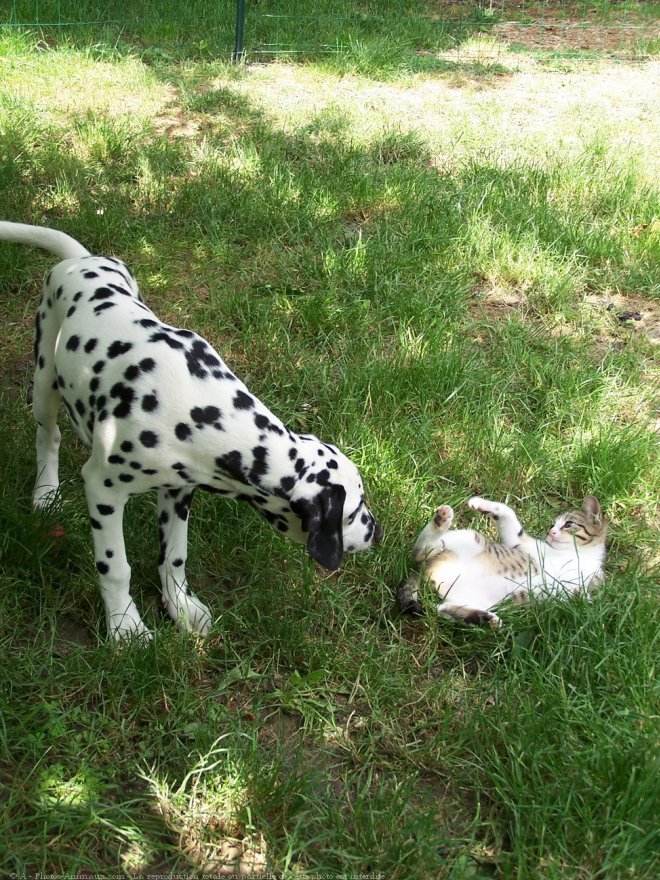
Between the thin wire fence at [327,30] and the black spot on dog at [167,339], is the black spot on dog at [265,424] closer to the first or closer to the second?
the black spot on dog at [167,339]

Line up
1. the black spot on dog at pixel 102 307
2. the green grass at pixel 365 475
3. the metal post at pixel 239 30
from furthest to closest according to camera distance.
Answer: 1. the metal post at pixel 239 30
2. the black spot on dog at pixel 102 307
3. the green grass at pixel 365 475

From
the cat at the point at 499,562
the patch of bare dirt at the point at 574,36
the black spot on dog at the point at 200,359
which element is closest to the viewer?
the black spot on dog at the point at 200,359

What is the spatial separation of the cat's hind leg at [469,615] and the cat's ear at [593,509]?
2.22 ft

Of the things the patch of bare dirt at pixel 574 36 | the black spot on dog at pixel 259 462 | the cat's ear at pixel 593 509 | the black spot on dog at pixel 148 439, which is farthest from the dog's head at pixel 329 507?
the patch of bare dirt at pixel 574 36

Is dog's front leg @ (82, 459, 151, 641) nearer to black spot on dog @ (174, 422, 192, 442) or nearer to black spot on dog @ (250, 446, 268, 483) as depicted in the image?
black spot on dog @ (174, 422, 192, 442)

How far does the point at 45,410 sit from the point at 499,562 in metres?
2.07

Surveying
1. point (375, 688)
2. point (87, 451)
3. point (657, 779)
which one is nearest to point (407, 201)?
point (87, 451)

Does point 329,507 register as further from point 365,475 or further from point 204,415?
point 365,475

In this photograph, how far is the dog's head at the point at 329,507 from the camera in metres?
2.99

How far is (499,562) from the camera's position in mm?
3520

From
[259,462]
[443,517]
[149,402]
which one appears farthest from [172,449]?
[443,517]

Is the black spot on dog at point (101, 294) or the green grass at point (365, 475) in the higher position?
the black spot on dog at point (101, 294)

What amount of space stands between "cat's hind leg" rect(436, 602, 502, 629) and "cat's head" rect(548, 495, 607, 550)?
0.54 m

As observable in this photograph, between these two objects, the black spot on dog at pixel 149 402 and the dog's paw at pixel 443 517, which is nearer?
the black spot on dog at pixel 149 402
